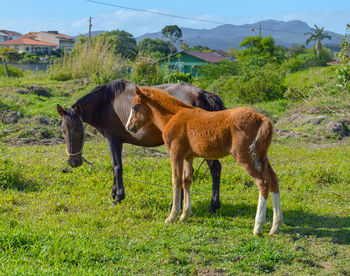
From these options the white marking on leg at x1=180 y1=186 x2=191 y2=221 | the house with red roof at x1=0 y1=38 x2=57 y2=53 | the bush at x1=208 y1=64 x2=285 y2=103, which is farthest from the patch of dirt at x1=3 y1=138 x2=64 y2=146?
the house with red roof at x1=0 y1=38 x2=57 y2=53

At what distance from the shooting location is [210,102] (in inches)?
259

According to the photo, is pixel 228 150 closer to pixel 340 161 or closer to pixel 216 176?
pixel 216 176

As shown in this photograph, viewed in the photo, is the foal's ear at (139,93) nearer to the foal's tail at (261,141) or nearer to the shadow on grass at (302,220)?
the foal's tail at (261,141)

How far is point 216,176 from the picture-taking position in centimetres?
661

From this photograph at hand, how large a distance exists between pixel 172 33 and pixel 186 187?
97.1 metres

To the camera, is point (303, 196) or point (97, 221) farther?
point (303, 196)

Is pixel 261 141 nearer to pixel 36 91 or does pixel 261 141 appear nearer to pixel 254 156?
pixel 254 156

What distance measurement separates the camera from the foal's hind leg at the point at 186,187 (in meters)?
6.04

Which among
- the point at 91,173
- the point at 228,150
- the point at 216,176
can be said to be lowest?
the point at 91,173

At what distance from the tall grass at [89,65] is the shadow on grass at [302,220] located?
544 inches

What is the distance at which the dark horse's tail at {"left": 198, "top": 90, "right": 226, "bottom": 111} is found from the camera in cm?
657

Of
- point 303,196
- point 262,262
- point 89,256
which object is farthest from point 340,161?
point 89,256

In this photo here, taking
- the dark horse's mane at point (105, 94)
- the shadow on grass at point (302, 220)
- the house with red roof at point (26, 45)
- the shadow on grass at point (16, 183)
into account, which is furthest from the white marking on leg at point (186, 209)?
the house with red roof at point (26, 45)

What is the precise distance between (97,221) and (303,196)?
3.81 metres
